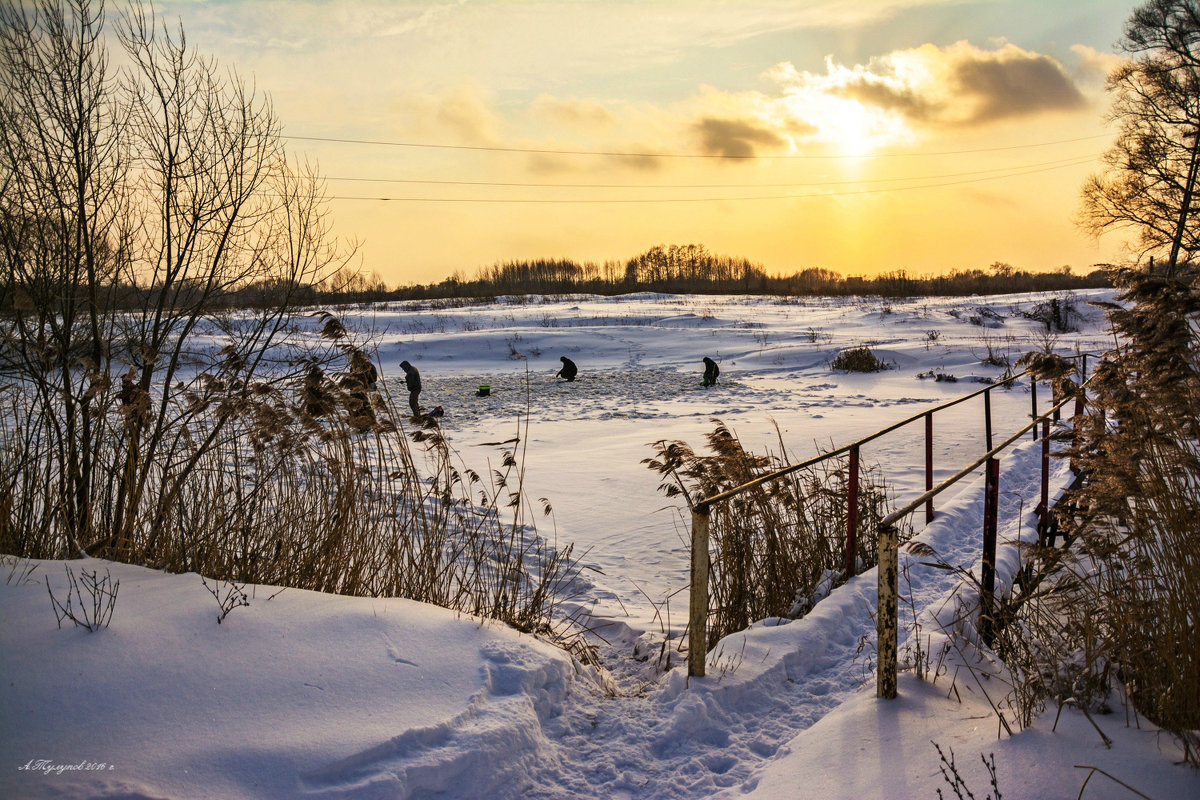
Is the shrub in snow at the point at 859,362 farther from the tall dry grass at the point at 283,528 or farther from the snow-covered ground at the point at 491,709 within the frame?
the tall dry grass at the point at 283,528

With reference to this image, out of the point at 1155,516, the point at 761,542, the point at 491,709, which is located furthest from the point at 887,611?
the point at 761,542

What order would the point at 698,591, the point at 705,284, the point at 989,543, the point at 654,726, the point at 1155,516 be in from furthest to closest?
1. the point at 705,284
2. the point at 989,543
3. the point at 698,591
4. the point at 654,726
5. the point at 1155,516

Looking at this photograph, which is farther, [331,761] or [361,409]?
[361,409]

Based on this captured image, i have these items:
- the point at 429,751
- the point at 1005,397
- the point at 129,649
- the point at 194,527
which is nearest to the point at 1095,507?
the point at 429,751

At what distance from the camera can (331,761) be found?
2.58 metres

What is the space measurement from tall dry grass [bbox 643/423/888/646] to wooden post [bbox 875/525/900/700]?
4.55ft

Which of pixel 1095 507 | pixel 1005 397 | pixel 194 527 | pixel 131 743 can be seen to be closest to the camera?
pixel 131 743

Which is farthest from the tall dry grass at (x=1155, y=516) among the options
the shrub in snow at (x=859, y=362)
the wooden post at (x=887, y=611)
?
the shrub in snow at (x=859, y=362)

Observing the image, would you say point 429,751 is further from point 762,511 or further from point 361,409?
point 762,511

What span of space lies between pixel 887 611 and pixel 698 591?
2.86 ft

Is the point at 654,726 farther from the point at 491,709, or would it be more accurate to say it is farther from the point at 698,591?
the point at 491,709

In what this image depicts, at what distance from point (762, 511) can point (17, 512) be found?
5194 millimetres

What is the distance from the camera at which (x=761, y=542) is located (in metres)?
5.14

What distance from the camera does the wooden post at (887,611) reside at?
10.1 ft
